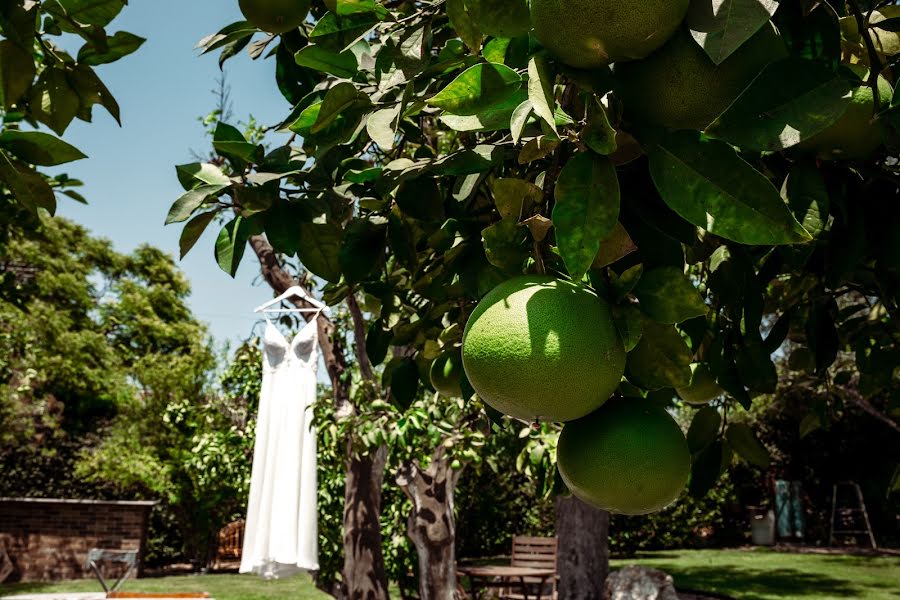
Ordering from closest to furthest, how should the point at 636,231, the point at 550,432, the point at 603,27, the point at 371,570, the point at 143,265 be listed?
Answer: the point at 603,27 → the point at 636,231 → the point at 550,432 → the point at 371,570 → the point at 143,265

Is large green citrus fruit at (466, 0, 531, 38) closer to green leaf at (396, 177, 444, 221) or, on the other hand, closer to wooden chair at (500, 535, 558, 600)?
green leaf at (396, 177, 444, 221)

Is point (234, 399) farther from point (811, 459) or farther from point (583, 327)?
point (811, 459)

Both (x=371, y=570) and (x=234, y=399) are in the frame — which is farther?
(x=234, y=399)

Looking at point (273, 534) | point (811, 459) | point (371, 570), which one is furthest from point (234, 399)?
point (811, 459)

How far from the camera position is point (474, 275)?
133 centimetres

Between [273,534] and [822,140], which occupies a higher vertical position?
[822,140]

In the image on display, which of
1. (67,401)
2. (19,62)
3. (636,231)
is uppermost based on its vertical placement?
(67,401)


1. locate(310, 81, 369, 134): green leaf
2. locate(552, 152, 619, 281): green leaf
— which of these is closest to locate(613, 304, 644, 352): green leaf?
locate(552, 152, 619, 281): green leaf

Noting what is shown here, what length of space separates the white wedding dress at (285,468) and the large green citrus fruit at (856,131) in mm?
5024

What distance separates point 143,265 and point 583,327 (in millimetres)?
21998

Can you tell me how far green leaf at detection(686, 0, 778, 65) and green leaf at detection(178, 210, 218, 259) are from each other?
103 centimetres

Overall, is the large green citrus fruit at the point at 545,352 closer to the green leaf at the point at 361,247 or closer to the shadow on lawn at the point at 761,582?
the green leaf at the point at 361,247

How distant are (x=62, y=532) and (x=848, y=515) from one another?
14.8 metres

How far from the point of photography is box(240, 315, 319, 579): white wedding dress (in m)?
5.98
